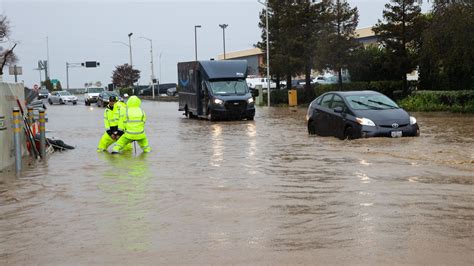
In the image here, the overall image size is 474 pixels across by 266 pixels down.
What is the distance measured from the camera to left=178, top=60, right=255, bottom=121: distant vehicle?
2869cm

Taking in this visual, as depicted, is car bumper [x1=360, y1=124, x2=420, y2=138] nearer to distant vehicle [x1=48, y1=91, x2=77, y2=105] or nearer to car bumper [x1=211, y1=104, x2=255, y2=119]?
car bumper [x1=211, y1=104, x2=255, y2=119]

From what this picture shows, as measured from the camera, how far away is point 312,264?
19.1ft

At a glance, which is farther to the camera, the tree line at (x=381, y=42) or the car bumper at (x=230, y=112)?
the tree line at (x=381, y=42)

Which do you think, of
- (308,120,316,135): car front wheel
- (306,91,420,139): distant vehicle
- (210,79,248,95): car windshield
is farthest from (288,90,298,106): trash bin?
(306,91,420,139): distant vehicle

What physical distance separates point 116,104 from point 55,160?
2180 millimetres

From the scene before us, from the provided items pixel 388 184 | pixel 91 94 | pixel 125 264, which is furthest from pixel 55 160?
pixel 91 94

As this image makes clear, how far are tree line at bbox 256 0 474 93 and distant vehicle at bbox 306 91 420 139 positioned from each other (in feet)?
42.0

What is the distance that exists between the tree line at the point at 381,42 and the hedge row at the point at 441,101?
1.27 metres

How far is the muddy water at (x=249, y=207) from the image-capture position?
20.6 ft

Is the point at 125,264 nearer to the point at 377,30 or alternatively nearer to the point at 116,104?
the point at 116,104

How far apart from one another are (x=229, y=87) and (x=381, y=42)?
13321 millimetres

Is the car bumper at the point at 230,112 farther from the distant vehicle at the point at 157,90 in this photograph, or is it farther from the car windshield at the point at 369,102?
the distant vehicle at the point at 157,90

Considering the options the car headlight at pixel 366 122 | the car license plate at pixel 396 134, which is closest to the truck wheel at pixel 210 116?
the car headlight at pixel 366 122

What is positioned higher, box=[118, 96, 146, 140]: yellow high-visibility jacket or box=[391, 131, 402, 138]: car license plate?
box=[118, 96, 146, 140]: yellow high-visibility jacket
